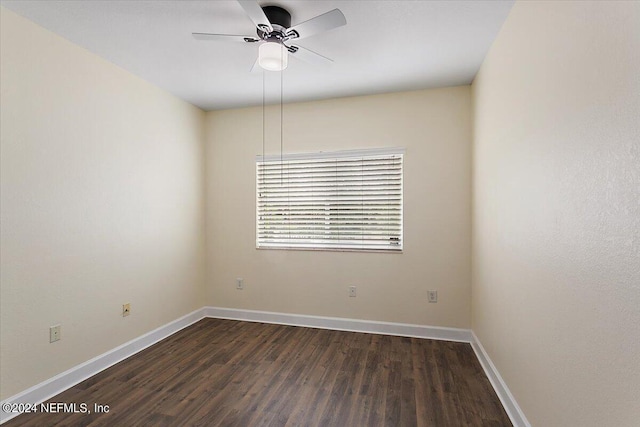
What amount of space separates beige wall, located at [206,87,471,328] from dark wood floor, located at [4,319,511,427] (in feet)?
1.47

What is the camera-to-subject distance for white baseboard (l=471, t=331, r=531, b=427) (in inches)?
71.2

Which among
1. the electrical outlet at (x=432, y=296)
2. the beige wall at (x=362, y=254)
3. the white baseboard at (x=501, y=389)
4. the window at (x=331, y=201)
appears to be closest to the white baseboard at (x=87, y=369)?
the beige wall at (x=362, y=254)

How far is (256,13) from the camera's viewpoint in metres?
1.76

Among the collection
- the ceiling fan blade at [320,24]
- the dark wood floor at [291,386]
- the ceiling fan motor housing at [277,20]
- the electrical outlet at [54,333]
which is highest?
the ceiling fan motor housing at [277,20]

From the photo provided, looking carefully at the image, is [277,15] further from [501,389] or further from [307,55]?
[501,389]

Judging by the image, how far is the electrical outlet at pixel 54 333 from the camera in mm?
2198

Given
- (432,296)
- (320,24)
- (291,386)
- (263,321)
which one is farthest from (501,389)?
(320,24)

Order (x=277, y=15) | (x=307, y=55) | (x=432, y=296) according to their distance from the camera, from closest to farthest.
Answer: (x=277, y=15)
(x=307, y=55)
(x=432, y=296)

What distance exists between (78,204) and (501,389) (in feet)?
11.1

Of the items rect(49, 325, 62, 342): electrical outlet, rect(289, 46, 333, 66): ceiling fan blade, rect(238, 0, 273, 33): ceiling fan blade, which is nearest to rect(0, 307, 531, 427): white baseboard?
rect(49, 325, 62, 342): electrical outlet

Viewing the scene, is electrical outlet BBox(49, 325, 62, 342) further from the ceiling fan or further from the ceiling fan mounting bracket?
the ceiling fan mounting bracket

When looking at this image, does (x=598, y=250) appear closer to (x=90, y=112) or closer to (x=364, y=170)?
(x=364, y=170)

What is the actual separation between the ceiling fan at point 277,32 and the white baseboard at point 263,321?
256 cm

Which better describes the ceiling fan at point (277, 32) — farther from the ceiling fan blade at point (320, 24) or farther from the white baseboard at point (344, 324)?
the white baseboard at point (344, 324)
